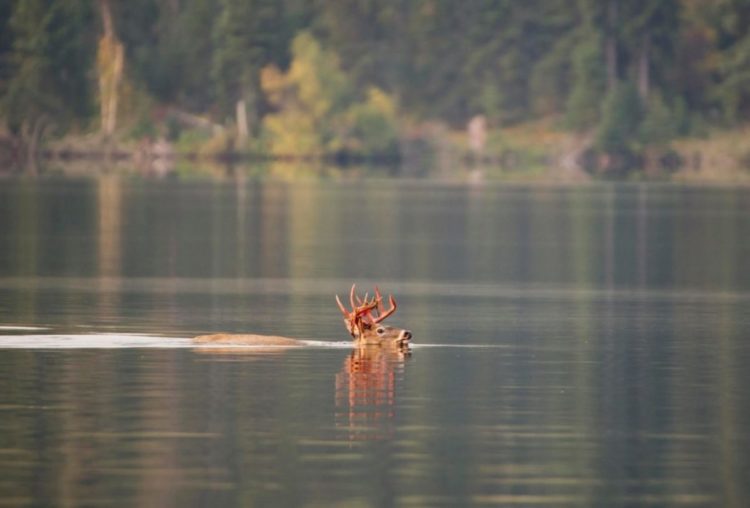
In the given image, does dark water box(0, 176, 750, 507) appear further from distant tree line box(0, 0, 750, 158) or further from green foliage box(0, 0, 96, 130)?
distant tree line box(0, 0, 750, 158)

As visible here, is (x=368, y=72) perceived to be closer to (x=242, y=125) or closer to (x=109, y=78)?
(x=242, y=125)

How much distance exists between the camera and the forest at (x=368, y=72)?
425 feet

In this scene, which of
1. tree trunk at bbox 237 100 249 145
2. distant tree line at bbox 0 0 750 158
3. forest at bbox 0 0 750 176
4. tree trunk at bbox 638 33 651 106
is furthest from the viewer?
tree trunk at bbox 638 33 651 106

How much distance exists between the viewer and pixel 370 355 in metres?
27.2

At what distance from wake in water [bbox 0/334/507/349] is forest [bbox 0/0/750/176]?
318 ft

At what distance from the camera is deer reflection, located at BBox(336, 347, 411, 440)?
20766 mm

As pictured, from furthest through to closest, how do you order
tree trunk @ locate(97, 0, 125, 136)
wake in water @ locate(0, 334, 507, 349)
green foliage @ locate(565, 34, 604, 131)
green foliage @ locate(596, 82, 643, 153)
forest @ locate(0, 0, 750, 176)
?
green foliage @ locate(565, 34, 604, 131), tree trunk @ locate(97, 0, 125, 136), green foliage @ locate(596, 82, 643, 153), forest @ locate(0, 0, 750, 176), wake in water @ locate(0, 334, 507, 349)

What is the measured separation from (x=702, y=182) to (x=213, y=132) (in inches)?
1678

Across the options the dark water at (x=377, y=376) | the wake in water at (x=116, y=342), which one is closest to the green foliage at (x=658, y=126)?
the dark water at (x=377, y=376)

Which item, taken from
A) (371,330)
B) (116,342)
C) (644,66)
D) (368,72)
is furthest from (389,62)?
(371,330)

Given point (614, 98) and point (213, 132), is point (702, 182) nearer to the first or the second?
point (614, 98)

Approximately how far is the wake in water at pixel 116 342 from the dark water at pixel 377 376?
0.08 metres

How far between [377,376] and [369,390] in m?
1.43

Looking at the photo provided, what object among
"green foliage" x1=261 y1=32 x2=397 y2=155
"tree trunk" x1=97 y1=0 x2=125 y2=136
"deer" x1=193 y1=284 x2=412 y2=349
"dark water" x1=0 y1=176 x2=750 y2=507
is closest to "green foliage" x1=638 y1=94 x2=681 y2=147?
"green foliage" x1=261 y1=32 x2=397 y2=155
